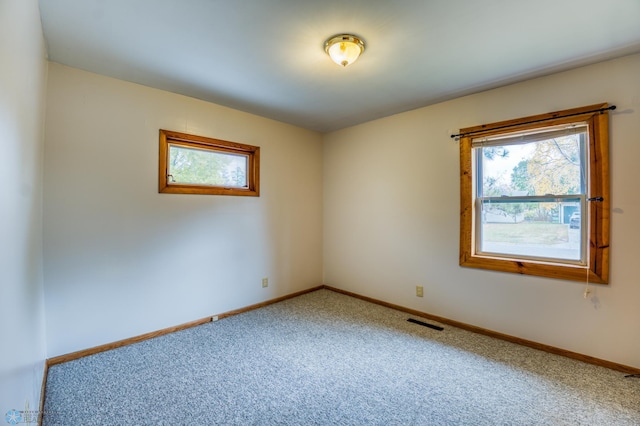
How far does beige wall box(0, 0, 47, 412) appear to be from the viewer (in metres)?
1.01

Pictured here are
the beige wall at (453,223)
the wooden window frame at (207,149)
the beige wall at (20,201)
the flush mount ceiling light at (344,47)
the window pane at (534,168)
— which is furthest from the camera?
the wooden window frame at (207,149)

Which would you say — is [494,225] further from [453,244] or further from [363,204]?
[363,204]

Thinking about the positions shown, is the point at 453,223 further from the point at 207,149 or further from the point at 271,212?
the point at 207,149

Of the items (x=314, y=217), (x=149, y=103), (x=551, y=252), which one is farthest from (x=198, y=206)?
(x=551, y=252)

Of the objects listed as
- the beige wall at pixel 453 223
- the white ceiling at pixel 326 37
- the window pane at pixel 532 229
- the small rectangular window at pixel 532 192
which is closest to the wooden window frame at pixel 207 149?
the white ceiling at pixel 326 37

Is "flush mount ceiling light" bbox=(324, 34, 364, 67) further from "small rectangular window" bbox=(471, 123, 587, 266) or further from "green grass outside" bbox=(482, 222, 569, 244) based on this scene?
"green grass outside" bbox=(482, 222, 569, 244)

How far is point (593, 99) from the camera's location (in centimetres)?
219

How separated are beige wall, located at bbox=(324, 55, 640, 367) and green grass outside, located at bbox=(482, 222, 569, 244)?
31cm

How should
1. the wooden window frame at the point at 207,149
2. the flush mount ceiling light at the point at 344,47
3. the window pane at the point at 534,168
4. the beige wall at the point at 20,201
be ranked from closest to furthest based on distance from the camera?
the beige wall at the point at 20,201 → the flush mount ceiling light at the point at 344,47 → the window pane at the point at 534,168 → the wooden window frame at the point at 207,149

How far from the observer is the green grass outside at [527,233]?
240 cm

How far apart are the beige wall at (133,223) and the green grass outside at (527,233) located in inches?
99.1

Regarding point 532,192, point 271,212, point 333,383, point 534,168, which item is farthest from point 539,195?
point 271,212

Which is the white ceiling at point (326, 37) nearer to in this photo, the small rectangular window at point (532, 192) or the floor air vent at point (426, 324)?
the small rectangular window at point (532, 192)

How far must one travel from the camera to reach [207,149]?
304 cm
